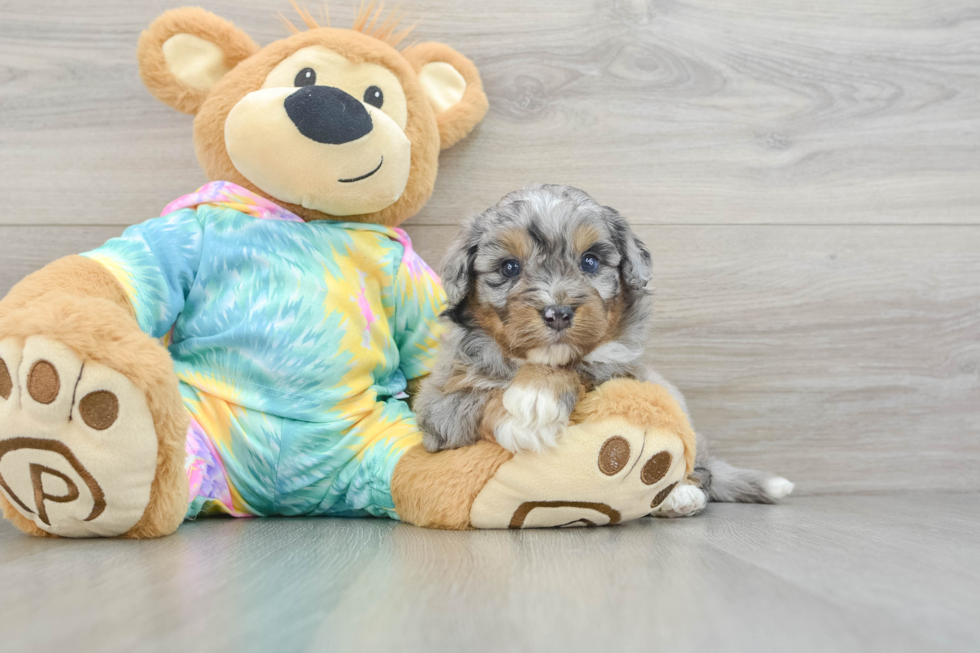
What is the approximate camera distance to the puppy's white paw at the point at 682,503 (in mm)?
1570

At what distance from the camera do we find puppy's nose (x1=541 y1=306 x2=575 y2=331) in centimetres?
127

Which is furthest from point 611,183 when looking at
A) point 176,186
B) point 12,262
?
point 12,262

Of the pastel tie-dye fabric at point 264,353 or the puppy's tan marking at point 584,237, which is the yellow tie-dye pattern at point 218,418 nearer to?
the pastel tie-dye fabric at point 264,353

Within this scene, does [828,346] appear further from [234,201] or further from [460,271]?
[234,201]

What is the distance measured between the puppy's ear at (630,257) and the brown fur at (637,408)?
0.21m

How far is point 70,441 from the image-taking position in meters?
1.18

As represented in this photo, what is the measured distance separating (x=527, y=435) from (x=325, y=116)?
A: 2.59ft

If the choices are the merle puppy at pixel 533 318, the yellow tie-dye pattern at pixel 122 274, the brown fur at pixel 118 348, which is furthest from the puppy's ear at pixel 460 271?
the yellow tie-dye pattern at pixel 122 274

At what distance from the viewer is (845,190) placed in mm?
2092

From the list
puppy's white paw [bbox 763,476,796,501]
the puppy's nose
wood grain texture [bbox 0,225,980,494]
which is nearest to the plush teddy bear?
the puppy's nose

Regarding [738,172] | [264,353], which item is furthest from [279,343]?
[738,172]

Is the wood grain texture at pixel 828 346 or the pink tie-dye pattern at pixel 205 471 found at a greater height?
the wood grain texture at pixel 828 346

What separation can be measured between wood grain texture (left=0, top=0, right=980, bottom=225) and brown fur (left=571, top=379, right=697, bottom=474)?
84 cm

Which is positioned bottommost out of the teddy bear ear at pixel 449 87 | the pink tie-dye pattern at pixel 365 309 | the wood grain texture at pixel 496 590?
the wood grain texture at pixel 496 590
